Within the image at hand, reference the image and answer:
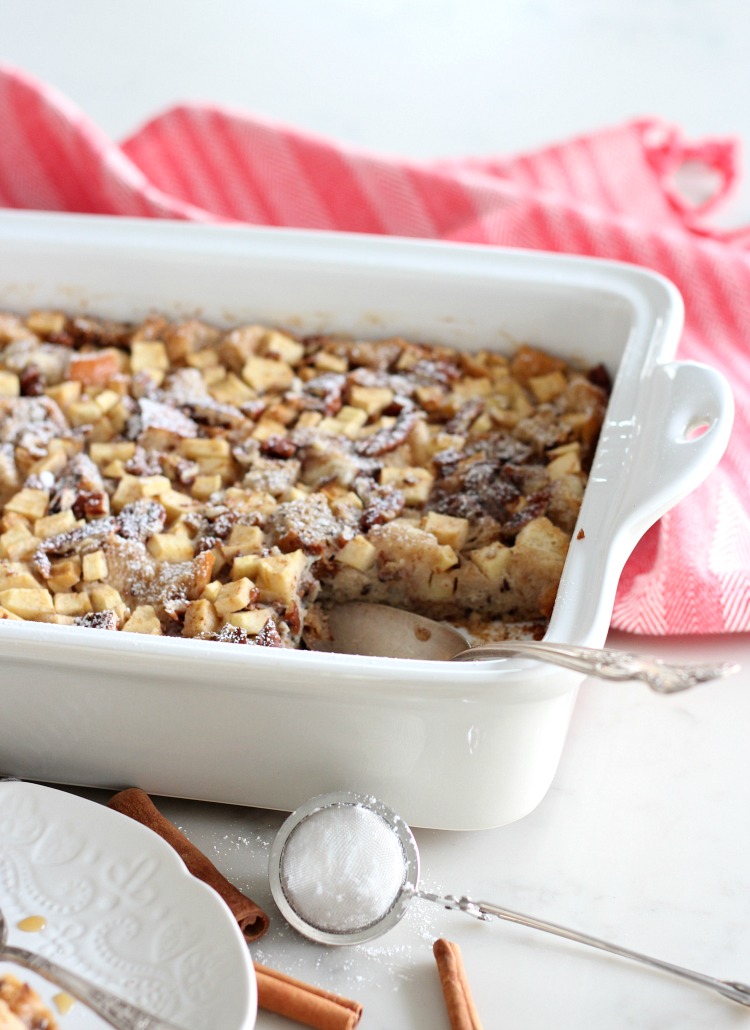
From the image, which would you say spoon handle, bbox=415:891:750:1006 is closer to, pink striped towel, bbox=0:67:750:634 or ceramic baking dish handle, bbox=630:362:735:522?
ceramic baking dish handle, bbox=630:362:735:522

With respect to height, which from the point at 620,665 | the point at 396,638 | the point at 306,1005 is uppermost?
the point at 620,665

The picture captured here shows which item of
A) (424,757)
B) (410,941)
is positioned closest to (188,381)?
(424,757)

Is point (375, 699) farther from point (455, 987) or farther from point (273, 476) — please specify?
point (273, 476)

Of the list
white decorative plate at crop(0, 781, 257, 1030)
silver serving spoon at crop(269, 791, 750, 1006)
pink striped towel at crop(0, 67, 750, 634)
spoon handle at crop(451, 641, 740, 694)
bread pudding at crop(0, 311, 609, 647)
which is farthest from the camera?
pink striped towel at crop(0, 67, 750, 634)

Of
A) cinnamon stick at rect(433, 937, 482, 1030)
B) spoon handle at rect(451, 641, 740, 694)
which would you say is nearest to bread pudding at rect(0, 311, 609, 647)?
spoon handle at rect(451, 641, 740, 694)

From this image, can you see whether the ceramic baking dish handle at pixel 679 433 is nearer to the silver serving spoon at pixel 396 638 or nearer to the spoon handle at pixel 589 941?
the silver serving spoon at pixel 396 638

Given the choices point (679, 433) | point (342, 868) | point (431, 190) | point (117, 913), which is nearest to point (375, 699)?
point (342, 868)
